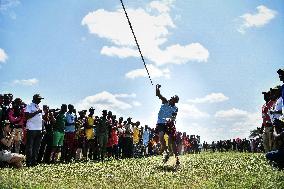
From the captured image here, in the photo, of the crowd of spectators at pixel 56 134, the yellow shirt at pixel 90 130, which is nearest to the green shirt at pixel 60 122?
the crowd of spectators at pixel 56 134

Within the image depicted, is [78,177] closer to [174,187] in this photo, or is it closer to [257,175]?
[174,187]

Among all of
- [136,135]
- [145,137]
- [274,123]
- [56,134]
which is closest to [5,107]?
[56,134]

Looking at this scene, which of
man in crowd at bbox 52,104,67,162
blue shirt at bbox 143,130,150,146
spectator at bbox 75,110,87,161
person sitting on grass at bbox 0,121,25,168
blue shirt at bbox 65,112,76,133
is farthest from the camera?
blue shirt at bbox 143,130,150,146

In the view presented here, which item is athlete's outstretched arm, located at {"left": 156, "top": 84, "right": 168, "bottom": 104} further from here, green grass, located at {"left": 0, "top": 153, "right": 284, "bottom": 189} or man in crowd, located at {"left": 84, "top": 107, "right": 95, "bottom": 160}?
man in crowd, located at {"left": 84, "top": 107, "right": 95, "bottom": 160}

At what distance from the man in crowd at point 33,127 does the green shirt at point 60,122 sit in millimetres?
2061

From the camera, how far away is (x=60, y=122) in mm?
15719

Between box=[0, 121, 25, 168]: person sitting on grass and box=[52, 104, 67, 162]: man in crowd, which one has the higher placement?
box=[52, 104, 67, 162]: man in crowd

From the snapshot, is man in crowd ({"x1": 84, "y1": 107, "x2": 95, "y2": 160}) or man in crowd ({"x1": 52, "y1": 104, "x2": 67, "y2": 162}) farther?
man in crowd ({"x1": 84, "y1": 107, "x2": 95, "y2": 160})

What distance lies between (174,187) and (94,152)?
10.8m

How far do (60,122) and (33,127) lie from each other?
2.38 m

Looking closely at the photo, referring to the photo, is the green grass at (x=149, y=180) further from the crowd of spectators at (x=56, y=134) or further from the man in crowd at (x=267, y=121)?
the man in crowd at (x=267, y=121)

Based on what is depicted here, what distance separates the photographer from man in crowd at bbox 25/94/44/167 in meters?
13.3

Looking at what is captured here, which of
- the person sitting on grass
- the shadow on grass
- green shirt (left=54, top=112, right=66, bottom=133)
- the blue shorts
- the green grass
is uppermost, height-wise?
green shirt (left=54, top=112, right=66, bottom=133)

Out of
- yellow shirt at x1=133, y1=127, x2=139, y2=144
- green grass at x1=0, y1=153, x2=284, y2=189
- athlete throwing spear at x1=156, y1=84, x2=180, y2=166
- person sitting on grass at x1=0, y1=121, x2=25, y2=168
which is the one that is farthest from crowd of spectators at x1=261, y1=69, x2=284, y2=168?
yellow shirt at x1=133, y1=127, x2=139, y2=144
